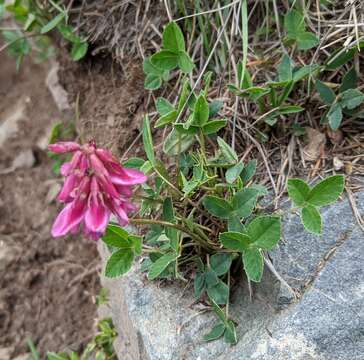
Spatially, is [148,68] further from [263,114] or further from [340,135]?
[340,135]

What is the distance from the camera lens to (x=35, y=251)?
296cm

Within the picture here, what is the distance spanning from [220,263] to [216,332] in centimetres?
21

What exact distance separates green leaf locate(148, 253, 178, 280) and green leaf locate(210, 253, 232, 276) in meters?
0.14

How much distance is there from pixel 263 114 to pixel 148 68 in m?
0.44

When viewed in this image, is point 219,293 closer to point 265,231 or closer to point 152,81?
point 265,231

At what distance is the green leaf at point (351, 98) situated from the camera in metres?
1.85

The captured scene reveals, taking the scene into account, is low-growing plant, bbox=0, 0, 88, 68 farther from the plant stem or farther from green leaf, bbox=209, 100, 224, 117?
the plant stem

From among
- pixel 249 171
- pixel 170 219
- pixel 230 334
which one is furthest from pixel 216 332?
pixel 249 171

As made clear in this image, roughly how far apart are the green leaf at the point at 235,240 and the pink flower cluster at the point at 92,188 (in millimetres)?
284

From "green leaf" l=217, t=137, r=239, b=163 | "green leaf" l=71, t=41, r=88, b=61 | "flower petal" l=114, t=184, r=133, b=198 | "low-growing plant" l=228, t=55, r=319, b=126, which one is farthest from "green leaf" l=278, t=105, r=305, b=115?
"green leaf" l=71, t=41, r=88, b=61

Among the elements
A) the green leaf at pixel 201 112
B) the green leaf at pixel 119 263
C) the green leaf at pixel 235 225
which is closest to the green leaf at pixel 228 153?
the green leaf at pixel 201 112

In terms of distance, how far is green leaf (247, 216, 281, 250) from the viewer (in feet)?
4.97

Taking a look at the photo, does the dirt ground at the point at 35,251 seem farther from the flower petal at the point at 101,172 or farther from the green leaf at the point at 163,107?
the flower petal at the point at 101,172

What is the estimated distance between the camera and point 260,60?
6.94 ft
